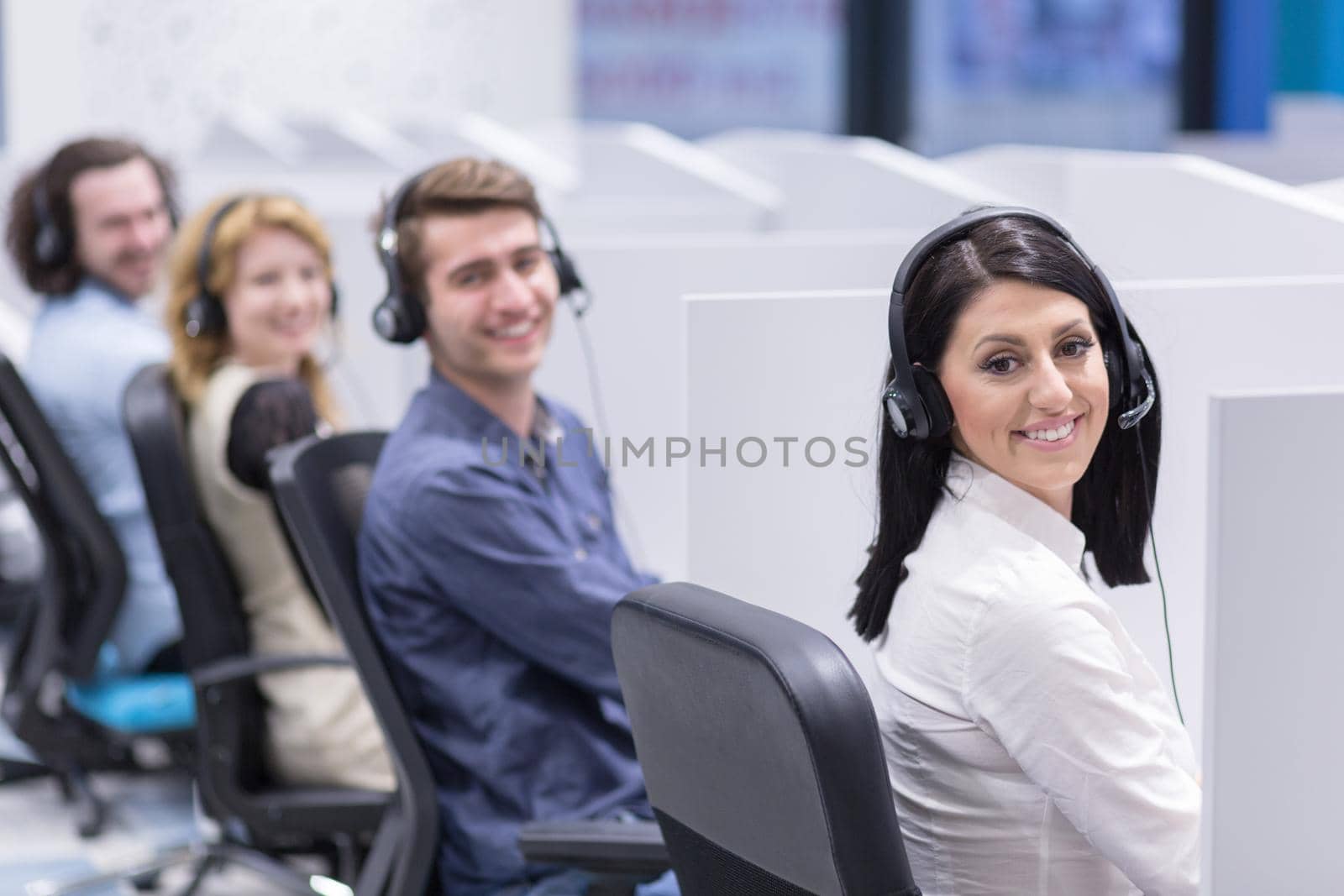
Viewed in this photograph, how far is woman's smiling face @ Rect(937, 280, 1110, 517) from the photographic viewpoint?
107 centimetres

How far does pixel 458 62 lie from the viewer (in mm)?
6766

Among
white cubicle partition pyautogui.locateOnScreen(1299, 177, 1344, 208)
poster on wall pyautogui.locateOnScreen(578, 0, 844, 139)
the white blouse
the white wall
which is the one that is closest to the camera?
the white blouse

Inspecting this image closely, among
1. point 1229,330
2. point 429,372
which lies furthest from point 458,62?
point 1229,330

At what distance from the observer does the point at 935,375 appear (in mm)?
1090

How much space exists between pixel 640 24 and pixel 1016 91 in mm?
1780

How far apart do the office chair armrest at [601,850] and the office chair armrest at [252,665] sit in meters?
0.60

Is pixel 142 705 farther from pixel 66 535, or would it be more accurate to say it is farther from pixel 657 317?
pixel 657 317

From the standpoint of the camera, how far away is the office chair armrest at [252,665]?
1.93 metres

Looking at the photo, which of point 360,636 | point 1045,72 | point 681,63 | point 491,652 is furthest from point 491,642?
point 681,63

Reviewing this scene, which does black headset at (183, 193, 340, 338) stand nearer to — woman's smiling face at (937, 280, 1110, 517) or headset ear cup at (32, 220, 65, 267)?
headset ear cup at (32, 220, 65, 267)

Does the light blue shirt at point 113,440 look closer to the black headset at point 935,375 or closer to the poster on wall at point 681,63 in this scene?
the black headset at point 935,375

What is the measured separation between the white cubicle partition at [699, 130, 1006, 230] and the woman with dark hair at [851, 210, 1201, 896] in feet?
3.61

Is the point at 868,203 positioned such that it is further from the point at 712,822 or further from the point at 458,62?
the point at 458,62

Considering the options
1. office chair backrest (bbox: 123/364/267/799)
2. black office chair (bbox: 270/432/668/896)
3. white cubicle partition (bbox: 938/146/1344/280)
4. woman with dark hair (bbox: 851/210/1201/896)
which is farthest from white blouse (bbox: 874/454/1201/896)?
office chair backrest (bbox: 123/364/267/799)
